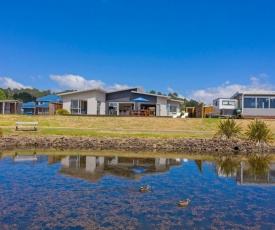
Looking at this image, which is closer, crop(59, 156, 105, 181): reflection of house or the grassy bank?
crop(59, 156, 105, 181): reflection of house

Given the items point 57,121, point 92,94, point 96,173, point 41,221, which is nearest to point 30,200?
point 41,221

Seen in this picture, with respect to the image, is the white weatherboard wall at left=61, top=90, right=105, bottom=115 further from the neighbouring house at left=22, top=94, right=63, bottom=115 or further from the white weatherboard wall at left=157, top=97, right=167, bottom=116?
the white weatherboard wall at left=157, top=97, right=167, bottom=116

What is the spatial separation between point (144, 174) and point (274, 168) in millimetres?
8034

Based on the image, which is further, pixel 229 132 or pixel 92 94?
pixel 92 94

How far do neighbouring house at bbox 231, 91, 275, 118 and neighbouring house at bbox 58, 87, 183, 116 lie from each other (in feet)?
Result: 36.2

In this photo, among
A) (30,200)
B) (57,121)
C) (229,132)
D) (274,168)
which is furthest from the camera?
(57,121)

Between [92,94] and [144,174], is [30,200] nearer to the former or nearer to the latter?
[144,174]

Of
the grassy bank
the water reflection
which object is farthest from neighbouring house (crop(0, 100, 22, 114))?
the water reflection

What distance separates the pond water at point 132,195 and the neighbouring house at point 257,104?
24.9 meters

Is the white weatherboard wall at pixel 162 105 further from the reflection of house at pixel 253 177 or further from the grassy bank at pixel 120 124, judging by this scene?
the reflection of house at pixel 253 177

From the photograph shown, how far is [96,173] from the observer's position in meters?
14.1

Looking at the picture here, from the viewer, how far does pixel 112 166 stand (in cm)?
1587

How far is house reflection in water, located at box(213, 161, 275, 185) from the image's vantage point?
13250mm

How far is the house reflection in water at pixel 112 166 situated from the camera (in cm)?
1398
